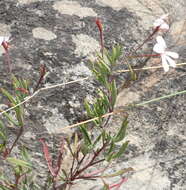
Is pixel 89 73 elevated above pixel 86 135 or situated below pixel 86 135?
above

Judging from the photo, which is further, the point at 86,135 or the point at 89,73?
the point at 89,73

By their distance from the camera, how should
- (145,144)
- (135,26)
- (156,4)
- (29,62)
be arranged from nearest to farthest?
1. (145,144)
2. (29,62)
3. (135,26)
4. (156,4)

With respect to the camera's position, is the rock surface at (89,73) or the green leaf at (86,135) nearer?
the green leaf at (86,135)

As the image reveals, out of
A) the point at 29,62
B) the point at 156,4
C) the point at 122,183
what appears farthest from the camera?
the point at 156,4

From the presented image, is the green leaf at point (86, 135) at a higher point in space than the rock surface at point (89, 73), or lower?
lower

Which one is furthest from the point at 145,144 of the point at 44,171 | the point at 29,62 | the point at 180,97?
the point at 29,62

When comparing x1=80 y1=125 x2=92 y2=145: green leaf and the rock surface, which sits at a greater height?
the rock surface

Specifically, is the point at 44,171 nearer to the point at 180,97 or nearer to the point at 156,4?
the point at 180,97

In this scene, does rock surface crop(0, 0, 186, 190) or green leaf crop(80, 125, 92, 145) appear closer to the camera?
green leaf crop(80, 125, 92, 145)
